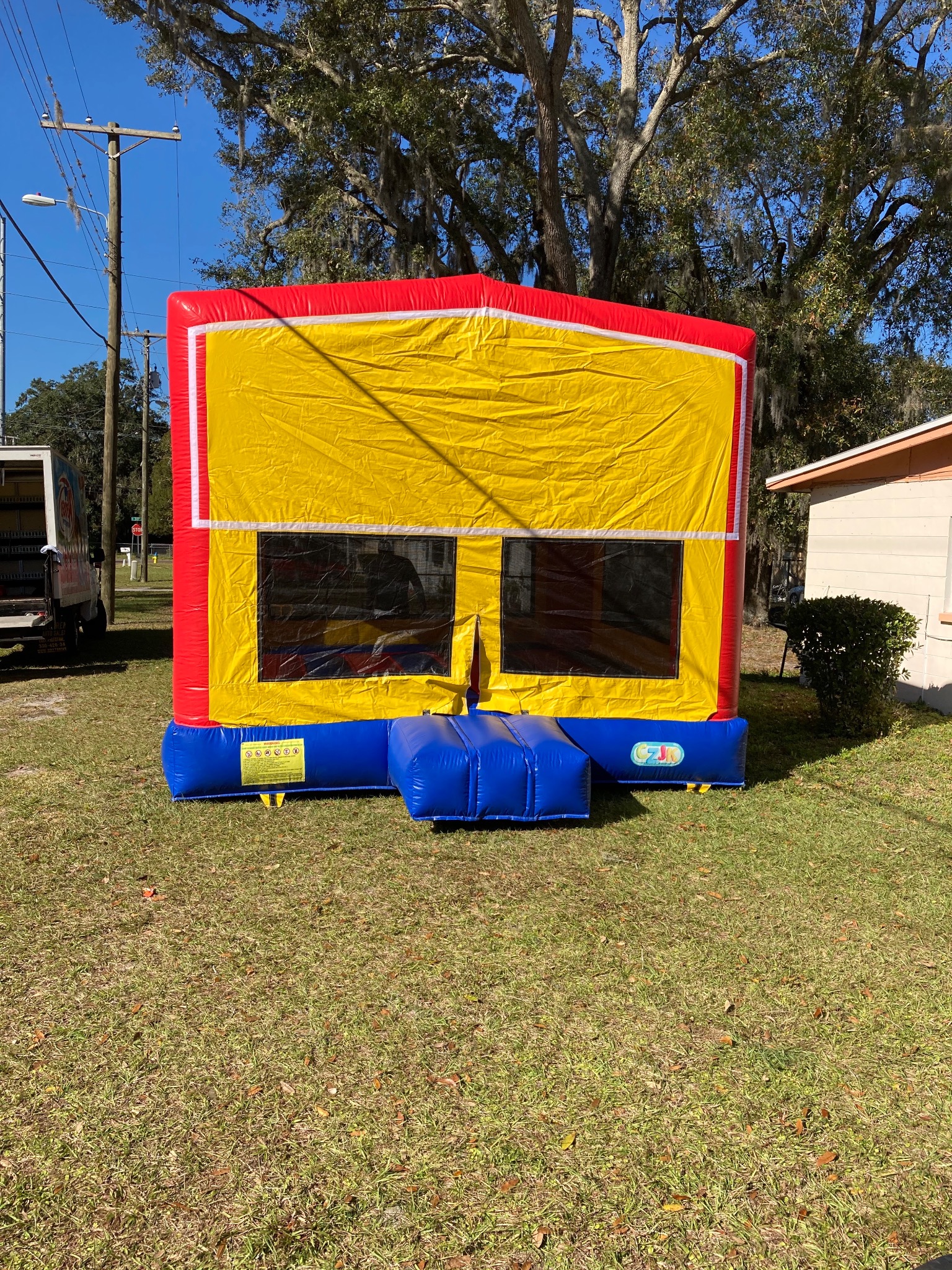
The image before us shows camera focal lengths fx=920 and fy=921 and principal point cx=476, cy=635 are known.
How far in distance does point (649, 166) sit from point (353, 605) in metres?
13.6

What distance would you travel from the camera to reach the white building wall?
10297mm

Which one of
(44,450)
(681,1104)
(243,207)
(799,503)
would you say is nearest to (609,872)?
(681,1104)

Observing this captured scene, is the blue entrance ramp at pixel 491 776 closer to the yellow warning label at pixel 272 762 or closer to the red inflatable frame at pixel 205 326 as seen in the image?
the yellow warning label at pixel 272 762

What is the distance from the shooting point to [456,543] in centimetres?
665

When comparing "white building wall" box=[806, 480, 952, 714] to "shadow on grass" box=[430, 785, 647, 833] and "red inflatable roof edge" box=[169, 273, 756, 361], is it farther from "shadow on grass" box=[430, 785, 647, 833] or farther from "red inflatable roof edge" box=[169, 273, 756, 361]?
"red inflatable roof edge" box=[169, 273, 756, 361]

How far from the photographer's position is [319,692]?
6.49 meters

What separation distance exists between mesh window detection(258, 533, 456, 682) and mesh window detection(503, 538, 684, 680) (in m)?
0.51

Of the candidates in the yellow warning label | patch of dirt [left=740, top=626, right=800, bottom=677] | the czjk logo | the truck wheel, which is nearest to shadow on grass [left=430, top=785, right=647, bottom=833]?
the czjk logo

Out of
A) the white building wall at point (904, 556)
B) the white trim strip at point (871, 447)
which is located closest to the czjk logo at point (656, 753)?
the white building wall at point (904, 556)

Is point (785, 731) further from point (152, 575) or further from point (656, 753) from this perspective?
point (152, 575)

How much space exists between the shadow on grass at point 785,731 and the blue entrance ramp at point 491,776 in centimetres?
214

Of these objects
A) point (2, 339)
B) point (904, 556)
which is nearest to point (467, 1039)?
point (904, 556)

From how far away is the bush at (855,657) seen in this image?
8781mm

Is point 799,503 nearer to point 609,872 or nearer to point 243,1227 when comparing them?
point 609,872
